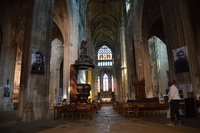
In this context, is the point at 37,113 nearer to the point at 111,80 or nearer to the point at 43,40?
the point at 43,40

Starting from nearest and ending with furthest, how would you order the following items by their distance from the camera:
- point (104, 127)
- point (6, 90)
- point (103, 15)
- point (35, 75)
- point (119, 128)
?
point (119, 128) < point (104, 127) < point (35, 75) < point (6, 90) < point (103, 15)

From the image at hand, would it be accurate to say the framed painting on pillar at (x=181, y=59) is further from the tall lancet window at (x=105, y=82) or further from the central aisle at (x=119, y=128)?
the tall lancet window at (x=105, y=82)

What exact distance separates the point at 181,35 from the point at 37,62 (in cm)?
738

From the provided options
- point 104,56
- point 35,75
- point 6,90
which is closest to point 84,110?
point 35,75

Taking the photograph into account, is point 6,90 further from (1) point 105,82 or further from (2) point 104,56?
(2) point 104,56

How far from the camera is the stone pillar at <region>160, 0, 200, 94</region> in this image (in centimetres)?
737

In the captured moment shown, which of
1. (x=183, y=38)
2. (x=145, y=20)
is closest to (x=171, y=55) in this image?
(x=183, y=38)

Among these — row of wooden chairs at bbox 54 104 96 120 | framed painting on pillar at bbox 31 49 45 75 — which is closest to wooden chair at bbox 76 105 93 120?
row of wooden chairs at bbox 54 104 96 120

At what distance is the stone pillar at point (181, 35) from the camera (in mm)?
7367

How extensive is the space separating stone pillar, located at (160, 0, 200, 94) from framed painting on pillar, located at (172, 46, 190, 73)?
0.17 meters

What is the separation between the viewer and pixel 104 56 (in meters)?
45.8

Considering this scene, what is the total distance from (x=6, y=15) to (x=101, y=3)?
17.8 metres

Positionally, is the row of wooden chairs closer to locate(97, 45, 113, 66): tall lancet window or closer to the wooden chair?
the wooden chair

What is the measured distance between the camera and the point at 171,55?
8.53m
